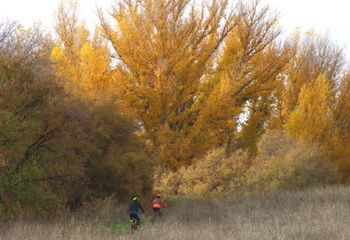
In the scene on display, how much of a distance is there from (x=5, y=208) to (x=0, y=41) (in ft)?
22.8

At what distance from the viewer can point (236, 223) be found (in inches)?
568

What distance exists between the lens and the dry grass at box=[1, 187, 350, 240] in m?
11.3

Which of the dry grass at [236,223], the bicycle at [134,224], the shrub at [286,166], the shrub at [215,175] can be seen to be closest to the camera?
the dry grass at [236,223]

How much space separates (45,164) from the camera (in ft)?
52.2

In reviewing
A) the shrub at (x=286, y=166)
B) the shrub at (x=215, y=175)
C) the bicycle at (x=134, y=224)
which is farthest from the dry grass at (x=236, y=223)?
the shrub at (x=286, y=166)

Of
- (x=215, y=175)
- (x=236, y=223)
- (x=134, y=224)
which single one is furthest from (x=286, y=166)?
(x=134, y=224)

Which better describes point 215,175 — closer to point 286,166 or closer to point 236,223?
point 286,166

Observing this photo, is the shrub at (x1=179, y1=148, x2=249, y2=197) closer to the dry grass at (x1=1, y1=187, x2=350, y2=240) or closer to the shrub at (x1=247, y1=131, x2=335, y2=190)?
the shrub at (x1=247, y1=131, x2=335, y2=190)

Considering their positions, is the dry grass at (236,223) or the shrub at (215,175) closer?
the dry grass at (236,223)

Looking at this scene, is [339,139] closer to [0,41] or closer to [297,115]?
[297,115]

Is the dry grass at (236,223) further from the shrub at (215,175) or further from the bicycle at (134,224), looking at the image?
the shrub at (215,175)

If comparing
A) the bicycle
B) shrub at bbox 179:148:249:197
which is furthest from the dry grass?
shrub at bbox 179:148:249:197

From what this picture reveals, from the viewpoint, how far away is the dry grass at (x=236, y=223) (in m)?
11.3

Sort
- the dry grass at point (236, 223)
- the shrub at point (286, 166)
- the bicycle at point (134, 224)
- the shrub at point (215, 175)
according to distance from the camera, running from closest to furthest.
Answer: the dry grass at point (236, 223) < the bicycle at point (134, 224) < the shrub at point (215, 175) < the shrub at point (286, 166)
